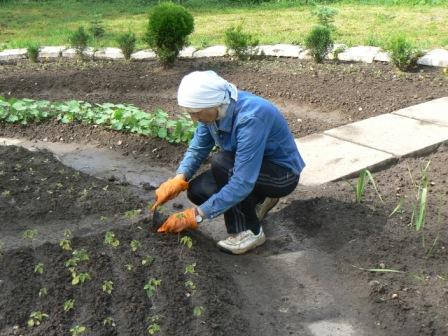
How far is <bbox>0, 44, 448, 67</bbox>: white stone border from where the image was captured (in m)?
7.25

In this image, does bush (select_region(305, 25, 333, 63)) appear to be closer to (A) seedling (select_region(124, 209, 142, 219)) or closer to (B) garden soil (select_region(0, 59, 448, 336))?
(B) garden soil (select_region(0, 59, 448, 336))

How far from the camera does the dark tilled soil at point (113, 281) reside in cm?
301

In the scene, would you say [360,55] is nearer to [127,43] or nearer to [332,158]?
[127,43]

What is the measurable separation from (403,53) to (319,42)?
947 millimetres

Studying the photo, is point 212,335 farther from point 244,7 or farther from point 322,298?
point 244,7

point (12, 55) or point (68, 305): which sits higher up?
point (68, 305)

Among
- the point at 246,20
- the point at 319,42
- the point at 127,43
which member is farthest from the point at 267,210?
the point at 246,20

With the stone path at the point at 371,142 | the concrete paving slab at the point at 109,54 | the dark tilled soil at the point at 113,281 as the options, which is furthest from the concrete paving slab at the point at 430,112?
the concrete paving slab at the point at 109,54

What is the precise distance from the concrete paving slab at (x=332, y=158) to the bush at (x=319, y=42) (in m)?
2.27

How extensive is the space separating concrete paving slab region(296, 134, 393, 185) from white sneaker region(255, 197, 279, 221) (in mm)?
489

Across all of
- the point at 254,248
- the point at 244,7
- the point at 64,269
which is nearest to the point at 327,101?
the point at 254,248

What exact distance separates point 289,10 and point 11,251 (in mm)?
9127

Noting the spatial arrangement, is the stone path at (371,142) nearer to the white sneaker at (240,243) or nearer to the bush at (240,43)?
the white sneaker at (240,243)

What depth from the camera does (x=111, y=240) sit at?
3.62m
